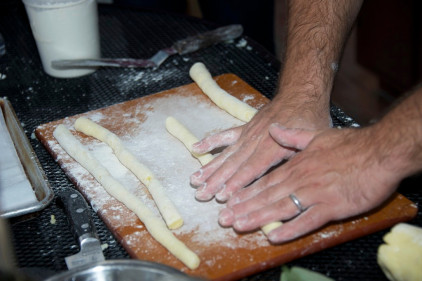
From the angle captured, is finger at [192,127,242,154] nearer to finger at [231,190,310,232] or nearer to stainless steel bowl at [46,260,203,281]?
finger at [231,190,310,232]

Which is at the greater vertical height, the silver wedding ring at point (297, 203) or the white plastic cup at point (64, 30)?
→ the white plastic cup at point (64, 30)

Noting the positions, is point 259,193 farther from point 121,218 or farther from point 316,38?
point 316,38

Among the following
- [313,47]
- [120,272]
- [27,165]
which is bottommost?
[27,165]

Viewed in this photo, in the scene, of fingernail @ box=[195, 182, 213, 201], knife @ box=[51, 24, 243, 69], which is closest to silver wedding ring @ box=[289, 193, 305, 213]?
fingernail @ box=[195, 182, 213, 201]

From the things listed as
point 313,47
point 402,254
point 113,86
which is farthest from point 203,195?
point 113,86

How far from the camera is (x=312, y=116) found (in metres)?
1.51

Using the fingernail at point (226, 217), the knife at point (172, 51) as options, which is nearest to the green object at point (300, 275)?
the fingernail at point (226, 217)

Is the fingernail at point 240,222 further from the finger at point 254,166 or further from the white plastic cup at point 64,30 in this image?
the white plastic cup at point 64,30

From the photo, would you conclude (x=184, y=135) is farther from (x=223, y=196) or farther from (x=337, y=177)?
(x=337, y=177)

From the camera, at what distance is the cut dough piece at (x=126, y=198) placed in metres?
1.22

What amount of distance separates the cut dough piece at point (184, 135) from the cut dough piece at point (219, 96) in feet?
0.54

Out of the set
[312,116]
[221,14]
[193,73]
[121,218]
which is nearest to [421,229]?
[312,116]

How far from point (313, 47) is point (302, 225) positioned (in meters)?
0.68

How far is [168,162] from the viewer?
1.55 meters
